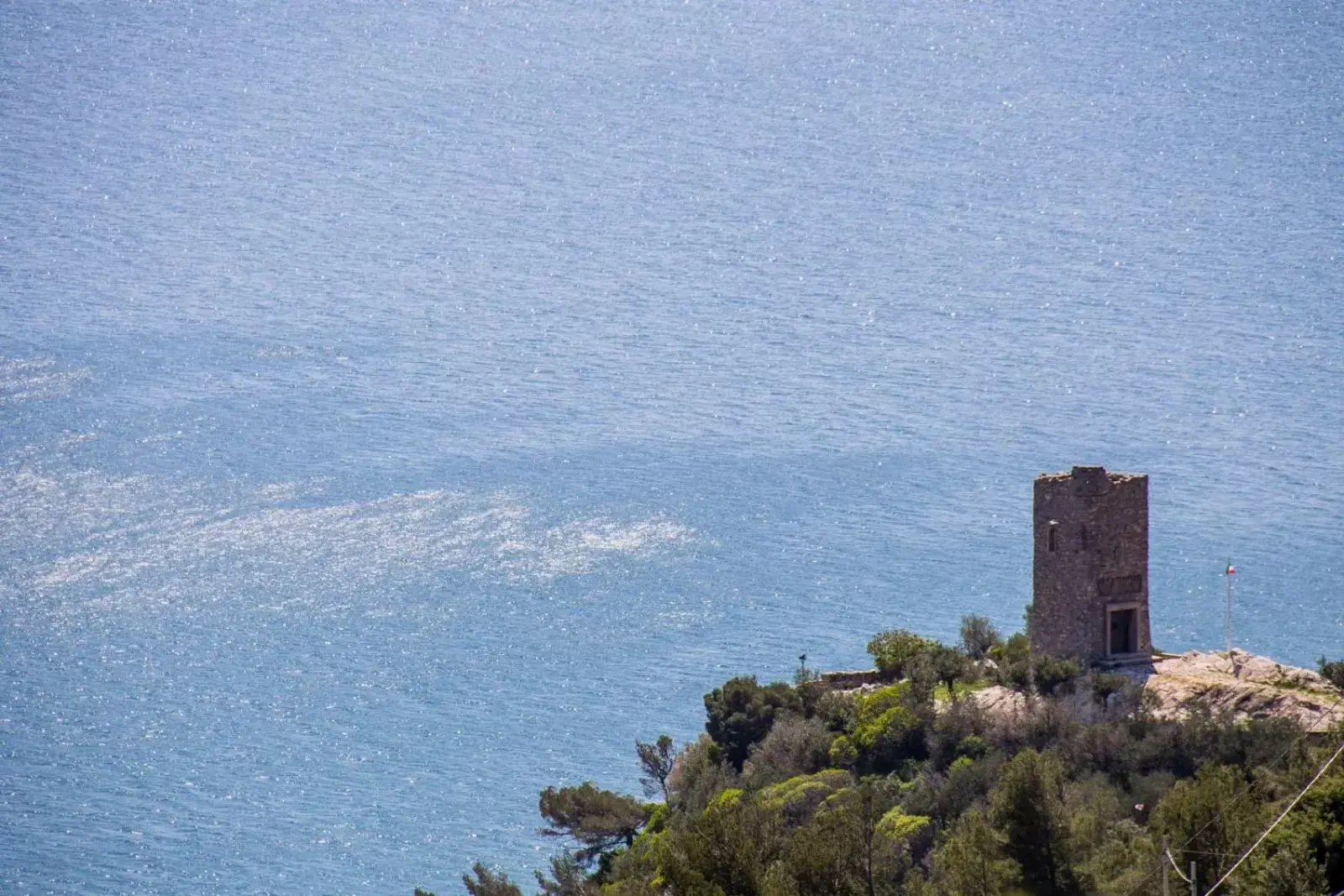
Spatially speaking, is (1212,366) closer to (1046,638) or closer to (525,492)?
(525,492)

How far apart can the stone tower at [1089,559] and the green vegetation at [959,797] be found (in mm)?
841

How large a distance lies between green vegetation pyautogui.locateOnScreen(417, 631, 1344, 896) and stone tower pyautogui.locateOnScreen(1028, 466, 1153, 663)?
2.76ft

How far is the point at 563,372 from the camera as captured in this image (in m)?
104

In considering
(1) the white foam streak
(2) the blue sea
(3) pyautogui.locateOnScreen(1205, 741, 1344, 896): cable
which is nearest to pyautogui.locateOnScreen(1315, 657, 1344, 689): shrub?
(3) pyautogui.locateOnScreen(1205, 741, 1344, 896): cable

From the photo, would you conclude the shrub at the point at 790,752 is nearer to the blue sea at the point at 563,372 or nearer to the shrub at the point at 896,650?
the shrub at the point at 896,650

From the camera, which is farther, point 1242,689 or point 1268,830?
point 1242,689

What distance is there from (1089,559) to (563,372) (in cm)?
6730

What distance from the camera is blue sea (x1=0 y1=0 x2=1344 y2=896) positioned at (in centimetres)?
6719

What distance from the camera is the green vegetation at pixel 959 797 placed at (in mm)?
30438

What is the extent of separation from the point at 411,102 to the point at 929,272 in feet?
128

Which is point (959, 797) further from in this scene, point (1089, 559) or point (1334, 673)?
point (1334, 673)

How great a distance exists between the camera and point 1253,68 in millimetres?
138000

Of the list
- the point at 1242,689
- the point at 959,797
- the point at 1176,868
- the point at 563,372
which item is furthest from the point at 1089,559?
the point at 563,372

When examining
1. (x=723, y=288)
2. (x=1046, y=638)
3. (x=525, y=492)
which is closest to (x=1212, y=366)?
(x=723, y=288)
